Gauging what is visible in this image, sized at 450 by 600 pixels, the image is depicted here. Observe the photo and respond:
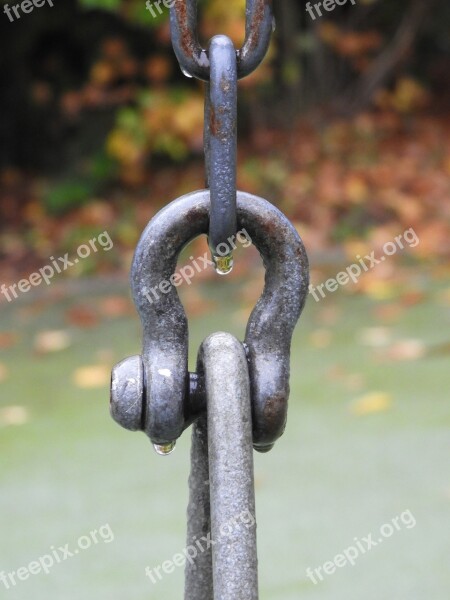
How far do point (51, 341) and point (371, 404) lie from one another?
190cm

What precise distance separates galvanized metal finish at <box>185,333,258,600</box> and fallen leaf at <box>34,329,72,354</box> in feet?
12.8

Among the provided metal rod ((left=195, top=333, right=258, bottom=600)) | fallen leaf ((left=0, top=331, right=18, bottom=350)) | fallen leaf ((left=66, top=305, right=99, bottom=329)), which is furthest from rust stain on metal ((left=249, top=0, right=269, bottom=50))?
fallen leaf ((left=66, top=305, right=99, bottom=329))

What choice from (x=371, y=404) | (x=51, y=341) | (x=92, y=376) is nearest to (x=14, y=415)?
(x=92, y=376)

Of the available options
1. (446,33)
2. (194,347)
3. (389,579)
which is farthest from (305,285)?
(446,33)

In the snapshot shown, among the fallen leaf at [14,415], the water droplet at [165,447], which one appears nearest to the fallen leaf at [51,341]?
the fallen leaf at [14,415]

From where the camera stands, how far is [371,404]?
4086 mm

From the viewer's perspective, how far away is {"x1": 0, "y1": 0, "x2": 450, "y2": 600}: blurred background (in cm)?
326

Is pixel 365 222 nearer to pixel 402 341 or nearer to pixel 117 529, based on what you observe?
pixel 402 341

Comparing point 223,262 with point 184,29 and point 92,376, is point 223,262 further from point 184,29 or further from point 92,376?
point 92,376

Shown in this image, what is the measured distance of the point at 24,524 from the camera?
134 inches

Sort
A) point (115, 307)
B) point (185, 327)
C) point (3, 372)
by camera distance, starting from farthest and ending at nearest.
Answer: point (115, 307) < point (3, 372) < point (185, 327)

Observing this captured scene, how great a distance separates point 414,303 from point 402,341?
2.06ft

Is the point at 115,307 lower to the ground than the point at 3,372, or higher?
higher

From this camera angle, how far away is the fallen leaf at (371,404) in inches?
159
